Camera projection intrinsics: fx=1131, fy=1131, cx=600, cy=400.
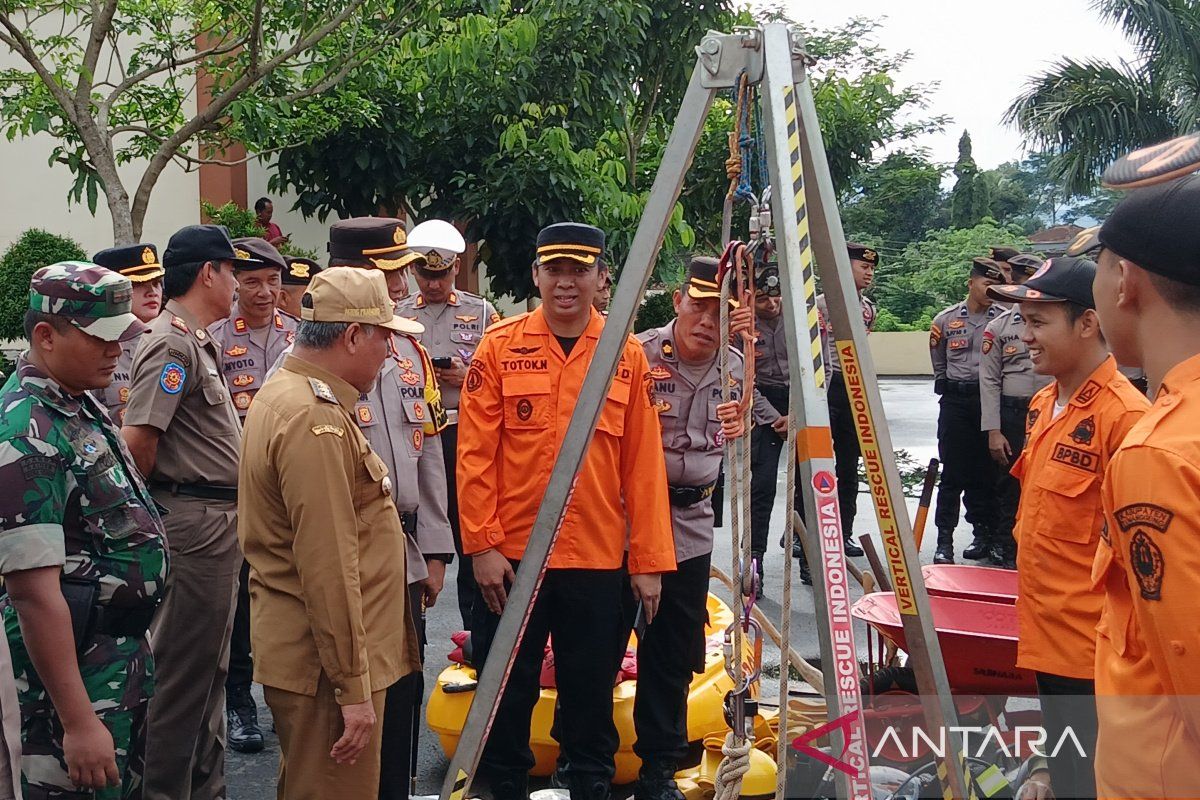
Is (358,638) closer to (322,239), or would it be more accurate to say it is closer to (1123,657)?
(1123,657)

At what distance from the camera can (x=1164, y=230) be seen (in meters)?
1.68

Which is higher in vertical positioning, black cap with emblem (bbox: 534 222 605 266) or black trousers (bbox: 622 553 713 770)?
black cap with emblem (bbox: 534 222 605 266)

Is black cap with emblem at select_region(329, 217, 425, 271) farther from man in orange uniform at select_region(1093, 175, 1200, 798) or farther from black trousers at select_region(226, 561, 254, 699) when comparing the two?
man in orange uniform at select_region(1093, 175, 1200, 798)

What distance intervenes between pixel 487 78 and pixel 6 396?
395 inches

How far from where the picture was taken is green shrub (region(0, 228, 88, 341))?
1157cm

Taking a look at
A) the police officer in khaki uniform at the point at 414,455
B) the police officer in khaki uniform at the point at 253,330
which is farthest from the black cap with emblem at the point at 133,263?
the police officer in khaki uniform at the point at 414,455

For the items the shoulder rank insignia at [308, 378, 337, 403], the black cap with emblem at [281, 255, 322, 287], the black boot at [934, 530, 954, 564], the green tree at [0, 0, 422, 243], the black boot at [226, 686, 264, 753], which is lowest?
the black boot at [934, 530, 954, 564]

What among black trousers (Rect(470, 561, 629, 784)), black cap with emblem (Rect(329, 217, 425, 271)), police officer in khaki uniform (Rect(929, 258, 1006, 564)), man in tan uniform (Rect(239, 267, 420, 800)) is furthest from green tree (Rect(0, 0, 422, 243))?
man in tan uniform (Rect(239, 267, 420, 800))

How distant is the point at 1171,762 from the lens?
5.34 feet

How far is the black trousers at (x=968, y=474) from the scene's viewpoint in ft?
27.4

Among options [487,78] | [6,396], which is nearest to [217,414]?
[6,396]

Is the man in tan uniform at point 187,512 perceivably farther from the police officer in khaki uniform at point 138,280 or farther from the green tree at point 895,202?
the green tree at point 895,202

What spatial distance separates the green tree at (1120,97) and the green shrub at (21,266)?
1820cm

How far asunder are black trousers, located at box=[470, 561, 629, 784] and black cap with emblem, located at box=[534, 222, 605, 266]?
3.56 ft
